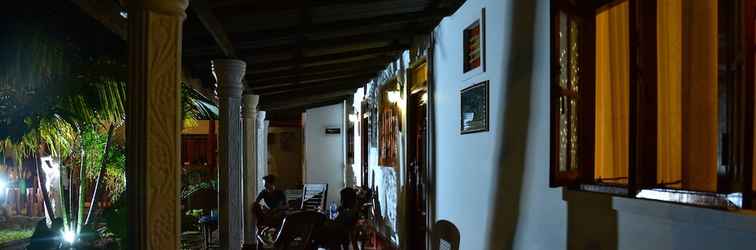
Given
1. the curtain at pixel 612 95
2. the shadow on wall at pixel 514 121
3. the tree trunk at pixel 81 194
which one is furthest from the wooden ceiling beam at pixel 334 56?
the curtain at pixel 612 95

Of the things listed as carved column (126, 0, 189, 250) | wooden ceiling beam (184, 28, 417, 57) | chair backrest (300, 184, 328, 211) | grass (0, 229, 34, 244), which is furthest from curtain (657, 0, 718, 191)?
grass (0, 229, 34, 244)

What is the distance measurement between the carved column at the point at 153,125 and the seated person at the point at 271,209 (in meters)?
2.78

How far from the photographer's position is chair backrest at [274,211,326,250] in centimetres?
360

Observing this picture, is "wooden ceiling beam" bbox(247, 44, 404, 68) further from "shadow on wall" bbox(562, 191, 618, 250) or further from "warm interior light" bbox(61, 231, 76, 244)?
"shadow on wall" bbox(562, 191, 618, 250)

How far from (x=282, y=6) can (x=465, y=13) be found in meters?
1.33

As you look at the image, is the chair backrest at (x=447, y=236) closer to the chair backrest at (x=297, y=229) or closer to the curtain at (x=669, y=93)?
the chair backrest at (x=297, y=229)

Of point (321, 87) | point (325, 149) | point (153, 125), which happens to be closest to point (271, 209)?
point (153, 125)

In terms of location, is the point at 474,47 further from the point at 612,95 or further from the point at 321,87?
the point at 321,87

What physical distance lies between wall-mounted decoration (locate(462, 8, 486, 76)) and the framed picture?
0.41 ft

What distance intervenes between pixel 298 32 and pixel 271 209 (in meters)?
2.02


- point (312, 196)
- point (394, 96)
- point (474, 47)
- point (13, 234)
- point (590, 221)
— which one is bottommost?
point (13, 234)

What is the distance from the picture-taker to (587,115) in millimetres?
2314

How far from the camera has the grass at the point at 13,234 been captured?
6621 mm

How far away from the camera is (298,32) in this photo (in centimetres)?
409
